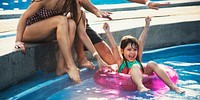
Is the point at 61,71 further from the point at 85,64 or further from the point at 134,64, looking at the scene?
the point at 134,64

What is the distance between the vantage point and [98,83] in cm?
466

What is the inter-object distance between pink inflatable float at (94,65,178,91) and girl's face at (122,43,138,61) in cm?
29

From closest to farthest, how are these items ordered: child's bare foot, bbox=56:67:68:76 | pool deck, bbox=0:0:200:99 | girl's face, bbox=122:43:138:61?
pool deck, bbox=0:0:200:99, girl's face, bbox=122:43:138:61, child's bare foot, bbox=56:67:68:76

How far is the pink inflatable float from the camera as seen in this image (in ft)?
14.3

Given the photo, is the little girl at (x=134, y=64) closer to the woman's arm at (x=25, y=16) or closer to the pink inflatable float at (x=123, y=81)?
the pink inflatable float at (x=123, y=81)

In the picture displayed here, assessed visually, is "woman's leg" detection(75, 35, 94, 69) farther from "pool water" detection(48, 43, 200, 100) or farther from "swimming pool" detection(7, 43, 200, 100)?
"pool water" detection(48, 43, 200, 100)

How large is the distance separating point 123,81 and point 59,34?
0.96m

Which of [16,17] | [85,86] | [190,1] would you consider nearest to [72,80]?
[85,86]

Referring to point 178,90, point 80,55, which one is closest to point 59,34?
point 80,55

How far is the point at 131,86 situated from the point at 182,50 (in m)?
2.88

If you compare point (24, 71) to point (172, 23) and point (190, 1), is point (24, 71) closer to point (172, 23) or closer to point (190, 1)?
point (172, 23)

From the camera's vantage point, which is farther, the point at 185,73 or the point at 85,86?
the point at 185,73

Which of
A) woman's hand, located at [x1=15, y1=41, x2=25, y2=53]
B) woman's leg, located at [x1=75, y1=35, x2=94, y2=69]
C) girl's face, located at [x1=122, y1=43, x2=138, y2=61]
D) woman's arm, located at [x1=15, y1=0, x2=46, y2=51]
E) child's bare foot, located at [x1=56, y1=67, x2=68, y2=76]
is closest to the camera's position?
woman's hand, located at [x1=15, y1=41, x2=25, y2=53]

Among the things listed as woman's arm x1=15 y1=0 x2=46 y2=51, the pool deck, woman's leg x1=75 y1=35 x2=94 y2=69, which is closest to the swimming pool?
woman's leg x1=75 y1=35 x2=94 y2=69
